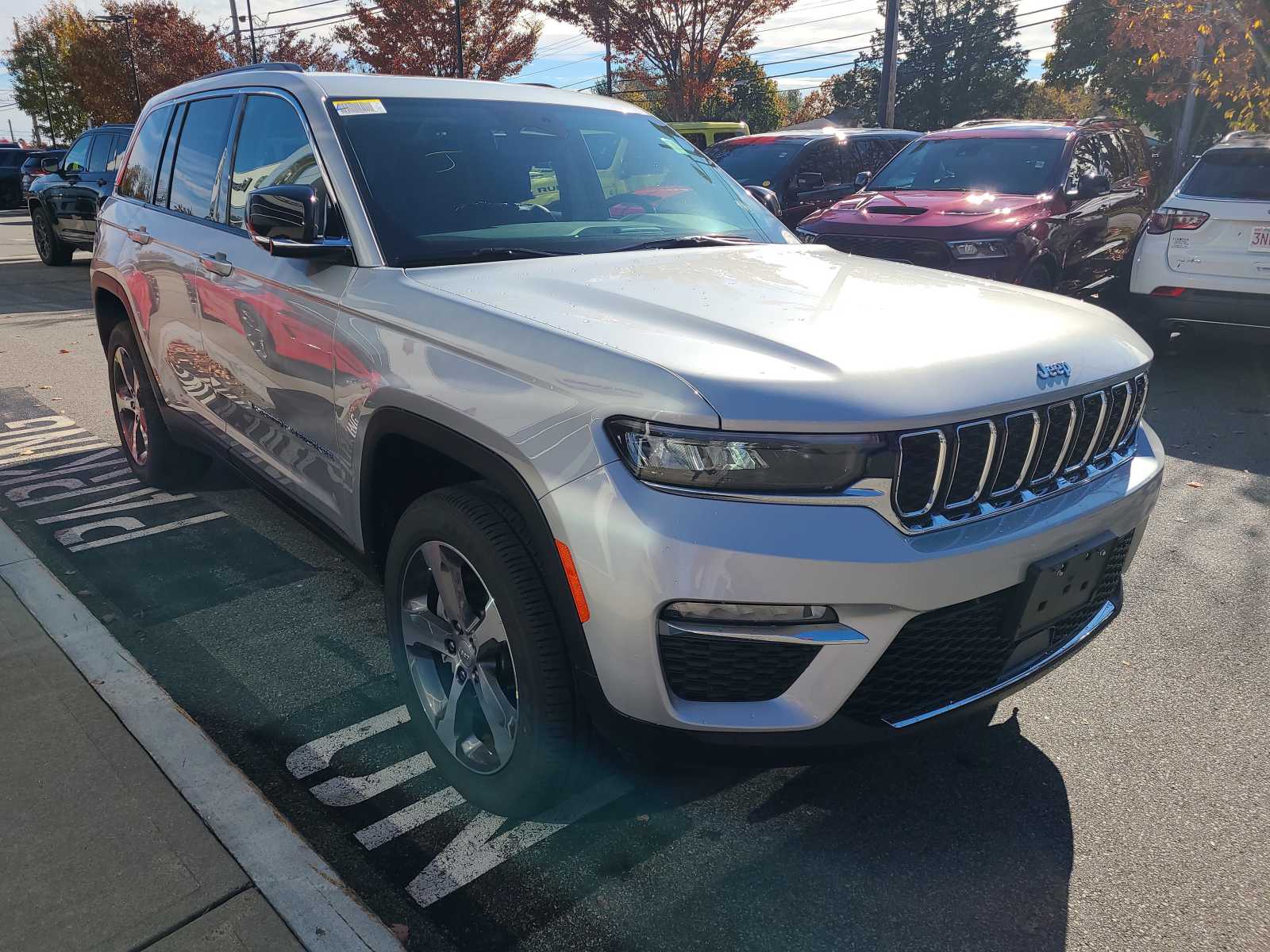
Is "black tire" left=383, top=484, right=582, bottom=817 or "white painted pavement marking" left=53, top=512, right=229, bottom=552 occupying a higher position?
"black tire" left=383, top=484, right=582, bottom=817

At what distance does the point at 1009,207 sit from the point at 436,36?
2796cm

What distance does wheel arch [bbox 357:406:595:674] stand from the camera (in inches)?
83.1

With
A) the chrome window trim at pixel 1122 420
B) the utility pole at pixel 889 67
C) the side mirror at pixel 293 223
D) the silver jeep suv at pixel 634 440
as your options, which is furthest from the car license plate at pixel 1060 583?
the utility pole at pixel 889 67

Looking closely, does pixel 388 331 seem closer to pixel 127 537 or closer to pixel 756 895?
pixel 756 895

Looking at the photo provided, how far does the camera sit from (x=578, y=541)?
202 centimetres

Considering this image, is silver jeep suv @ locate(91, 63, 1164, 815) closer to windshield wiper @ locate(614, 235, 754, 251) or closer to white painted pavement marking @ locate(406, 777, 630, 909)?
windshield wiper @ locate(614, 235, 754, 251)

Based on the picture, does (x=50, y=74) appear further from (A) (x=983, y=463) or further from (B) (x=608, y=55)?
(A) (x=983, y=463)

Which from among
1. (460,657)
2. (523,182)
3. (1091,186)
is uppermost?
(523,182)

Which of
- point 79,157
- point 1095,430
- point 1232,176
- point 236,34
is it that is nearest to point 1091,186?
point 1232,176

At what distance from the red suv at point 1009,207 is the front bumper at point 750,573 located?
5.92m

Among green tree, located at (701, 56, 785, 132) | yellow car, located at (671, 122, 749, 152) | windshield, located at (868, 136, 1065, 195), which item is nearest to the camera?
windshield, located at (868, 136, 1065, 195)

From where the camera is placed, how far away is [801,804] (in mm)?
2684

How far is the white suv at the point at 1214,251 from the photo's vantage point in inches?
274

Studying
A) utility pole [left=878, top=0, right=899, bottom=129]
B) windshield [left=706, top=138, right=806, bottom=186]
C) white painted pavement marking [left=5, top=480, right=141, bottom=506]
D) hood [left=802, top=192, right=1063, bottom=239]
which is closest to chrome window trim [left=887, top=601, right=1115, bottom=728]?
white painted pavement marking [left=5, top=480, right=141, bottom=506]
